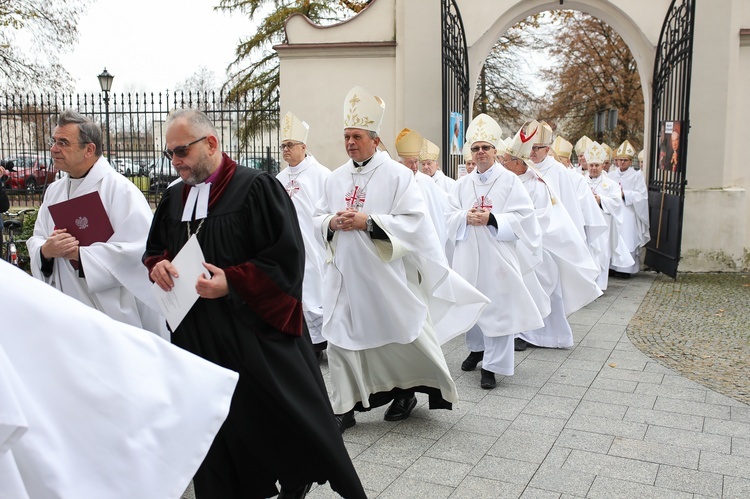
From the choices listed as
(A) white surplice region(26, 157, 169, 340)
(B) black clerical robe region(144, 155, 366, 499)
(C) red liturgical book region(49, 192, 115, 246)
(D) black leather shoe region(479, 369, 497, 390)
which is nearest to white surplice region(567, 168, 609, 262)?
(D) black leather shoe region(479, 369, 497, 390)

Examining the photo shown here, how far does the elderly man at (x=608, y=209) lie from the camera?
11.0m

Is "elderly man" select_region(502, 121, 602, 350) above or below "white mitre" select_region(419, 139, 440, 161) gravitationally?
below

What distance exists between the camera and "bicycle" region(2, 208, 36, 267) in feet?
32.0

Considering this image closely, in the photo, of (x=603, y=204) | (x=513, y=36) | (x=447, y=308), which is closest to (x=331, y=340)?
(x=447, y=308)

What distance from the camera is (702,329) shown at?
8016 mm

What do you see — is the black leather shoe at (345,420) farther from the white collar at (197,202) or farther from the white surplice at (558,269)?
the white surplice at (558,269)

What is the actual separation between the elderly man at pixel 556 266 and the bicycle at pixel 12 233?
6.51 m

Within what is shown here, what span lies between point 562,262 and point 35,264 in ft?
16.6

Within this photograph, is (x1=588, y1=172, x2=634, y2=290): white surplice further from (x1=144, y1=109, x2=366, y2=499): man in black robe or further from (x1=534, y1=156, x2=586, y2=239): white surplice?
(x1=144, y1=109, x2=366, y2=499): man in black robe

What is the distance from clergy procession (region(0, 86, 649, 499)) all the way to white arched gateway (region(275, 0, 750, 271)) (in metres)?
5.39

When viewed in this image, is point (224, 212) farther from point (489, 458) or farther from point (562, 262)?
point (562, 262)

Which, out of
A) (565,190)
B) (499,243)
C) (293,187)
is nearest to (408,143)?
(293,187)

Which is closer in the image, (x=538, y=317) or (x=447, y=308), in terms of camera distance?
(x=447, y=308)

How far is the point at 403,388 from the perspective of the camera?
16.4 feet
